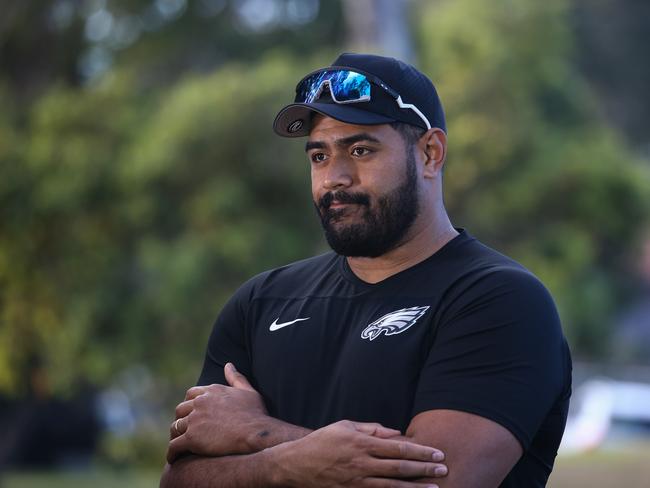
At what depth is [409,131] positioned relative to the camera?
304 cm

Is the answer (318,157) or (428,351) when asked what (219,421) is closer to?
(428,351)

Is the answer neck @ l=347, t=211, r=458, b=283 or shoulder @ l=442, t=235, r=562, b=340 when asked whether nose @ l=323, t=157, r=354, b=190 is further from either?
shoulder @ l=442, t=235, r=562, b=340

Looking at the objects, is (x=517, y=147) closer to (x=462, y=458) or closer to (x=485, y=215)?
(x=485, y=215)

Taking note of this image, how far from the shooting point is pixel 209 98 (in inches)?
456

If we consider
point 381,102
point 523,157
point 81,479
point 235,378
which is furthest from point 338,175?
point 81,479

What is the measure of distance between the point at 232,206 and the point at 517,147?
4.90m

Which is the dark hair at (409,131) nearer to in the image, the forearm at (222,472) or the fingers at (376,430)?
the fingers at (376,430)

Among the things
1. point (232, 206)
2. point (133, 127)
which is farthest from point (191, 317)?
point (133, 127)

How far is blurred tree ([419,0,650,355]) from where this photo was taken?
578 inches

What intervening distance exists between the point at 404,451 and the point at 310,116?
1.02 m

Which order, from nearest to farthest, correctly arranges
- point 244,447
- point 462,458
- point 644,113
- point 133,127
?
point 462,458 < point 244,447 < point 133,127 < point 644,113

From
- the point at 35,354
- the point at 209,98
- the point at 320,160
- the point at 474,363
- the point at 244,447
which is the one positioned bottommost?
the point at 35,354

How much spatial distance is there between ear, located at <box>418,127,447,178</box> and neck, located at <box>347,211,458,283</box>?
0.42 ft

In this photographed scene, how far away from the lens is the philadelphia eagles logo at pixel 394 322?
9.33 feet
